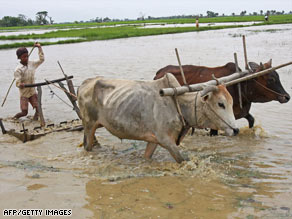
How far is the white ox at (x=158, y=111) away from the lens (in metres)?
4.73

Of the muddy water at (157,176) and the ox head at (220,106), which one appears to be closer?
the muddy water at (157,176)

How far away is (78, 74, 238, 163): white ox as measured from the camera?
4.73 metres

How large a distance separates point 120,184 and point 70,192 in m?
0.62

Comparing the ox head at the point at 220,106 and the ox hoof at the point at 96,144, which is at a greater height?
the ox head at the point at 220,106

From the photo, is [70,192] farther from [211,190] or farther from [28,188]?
[211,190]

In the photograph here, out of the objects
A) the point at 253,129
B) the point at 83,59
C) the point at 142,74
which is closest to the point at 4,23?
the point at 83,59

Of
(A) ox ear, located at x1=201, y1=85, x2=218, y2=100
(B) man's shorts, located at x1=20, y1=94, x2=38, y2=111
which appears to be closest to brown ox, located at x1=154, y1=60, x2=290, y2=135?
(A) ox ear, located at x1=201, y1=85, x2=218, y2=100

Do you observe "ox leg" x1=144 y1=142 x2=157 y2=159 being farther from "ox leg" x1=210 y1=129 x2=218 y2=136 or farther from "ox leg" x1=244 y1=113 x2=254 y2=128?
"ox leg" x1=244 y1=113 x2=254 y2=128

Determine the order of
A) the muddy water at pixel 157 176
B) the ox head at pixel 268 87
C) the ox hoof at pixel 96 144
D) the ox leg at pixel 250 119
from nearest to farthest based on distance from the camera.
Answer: the muddy water at pixel 157 176, the ox hoof at pixel 96 144, the ox head at pixel 268 87, the ox leg at pixel 250 119

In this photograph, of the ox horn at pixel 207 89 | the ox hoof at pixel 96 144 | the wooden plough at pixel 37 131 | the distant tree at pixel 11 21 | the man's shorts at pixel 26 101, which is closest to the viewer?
the ox horn at pixel 207 89

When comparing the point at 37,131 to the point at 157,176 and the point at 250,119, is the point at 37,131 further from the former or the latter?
the point at 250,119

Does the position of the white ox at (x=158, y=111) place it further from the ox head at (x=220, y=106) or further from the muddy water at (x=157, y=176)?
the muddy water at (x=157, y=176)

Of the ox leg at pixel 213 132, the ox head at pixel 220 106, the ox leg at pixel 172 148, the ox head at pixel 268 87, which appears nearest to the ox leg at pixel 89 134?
the ox leg at pixel 172 148

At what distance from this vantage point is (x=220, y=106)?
4715mm
